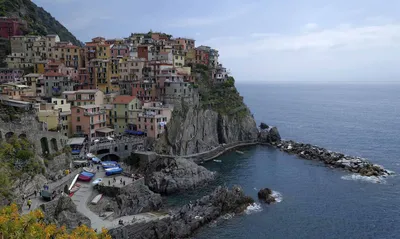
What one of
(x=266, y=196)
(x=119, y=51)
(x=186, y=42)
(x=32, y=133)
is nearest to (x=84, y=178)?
(x=32, y=133)

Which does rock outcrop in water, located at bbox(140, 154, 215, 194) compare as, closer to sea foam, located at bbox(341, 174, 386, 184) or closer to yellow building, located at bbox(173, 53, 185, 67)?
sea foam, located at bbox(341, 174, 386, 184)

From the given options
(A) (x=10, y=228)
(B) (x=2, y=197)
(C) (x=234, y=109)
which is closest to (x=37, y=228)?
(A) (x=10, y=228)

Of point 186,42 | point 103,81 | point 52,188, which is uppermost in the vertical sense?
point 186,42

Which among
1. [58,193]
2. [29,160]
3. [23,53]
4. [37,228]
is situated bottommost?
[58,193]

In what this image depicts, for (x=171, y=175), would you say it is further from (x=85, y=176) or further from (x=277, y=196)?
(x=277, y=196)

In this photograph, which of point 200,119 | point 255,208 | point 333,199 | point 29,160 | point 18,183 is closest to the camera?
point 18,183

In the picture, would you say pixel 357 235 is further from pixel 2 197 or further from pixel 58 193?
pixel 2 197
